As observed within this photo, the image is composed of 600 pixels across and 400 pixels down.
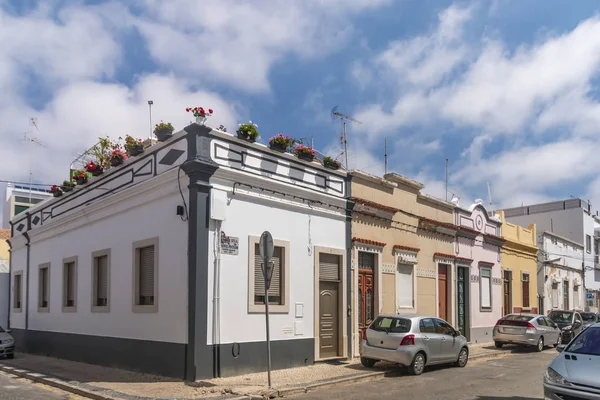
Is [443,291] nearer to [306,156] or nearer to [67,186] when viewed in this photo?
[306,156]

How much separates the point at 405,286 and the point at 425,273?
1400 millimetres

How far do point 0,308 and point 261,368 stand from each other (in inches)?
625

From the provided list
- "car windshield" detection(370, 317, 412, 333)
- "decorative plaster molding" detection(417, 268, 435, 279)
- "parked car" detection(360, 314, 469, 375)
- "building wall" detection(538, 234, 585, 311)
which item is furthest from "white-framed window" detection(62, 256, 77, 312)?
"building wall" detection(538, 234, 585, 311)

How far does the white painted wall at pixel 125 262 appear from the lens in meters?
12.8

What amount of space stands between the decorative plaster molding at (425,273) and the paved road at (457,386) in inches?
158

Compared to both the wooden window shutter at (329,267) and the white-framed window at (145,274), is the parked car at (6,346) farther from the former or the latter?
the wooden window shutter at (329,267)

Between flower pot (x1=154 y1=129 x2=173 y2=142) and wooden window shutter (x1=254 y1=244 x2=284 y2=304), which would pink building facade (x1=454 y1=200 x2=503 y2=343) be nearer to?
wooden window shutter (x1=254 y1=244 x2=284 y2=304)

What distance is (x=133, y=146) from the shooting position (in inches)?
582

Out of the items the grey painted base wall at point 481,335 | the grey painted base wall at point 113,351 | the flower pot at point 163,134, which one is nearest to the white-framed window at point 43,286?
the grey painted base wall at point 113,351

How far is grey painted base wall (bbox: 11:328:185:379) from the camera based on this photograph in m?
12.6

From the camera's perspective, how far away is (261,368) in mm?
13422

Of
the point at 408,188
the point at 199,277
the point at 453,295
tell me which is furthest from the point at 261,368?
the point at 453,295

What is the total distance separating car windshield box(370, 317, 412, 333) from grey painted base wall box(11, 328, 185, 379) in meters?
5.00

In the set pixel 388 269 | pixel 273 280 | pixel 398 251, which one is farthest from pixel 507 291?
pixel 273 280
